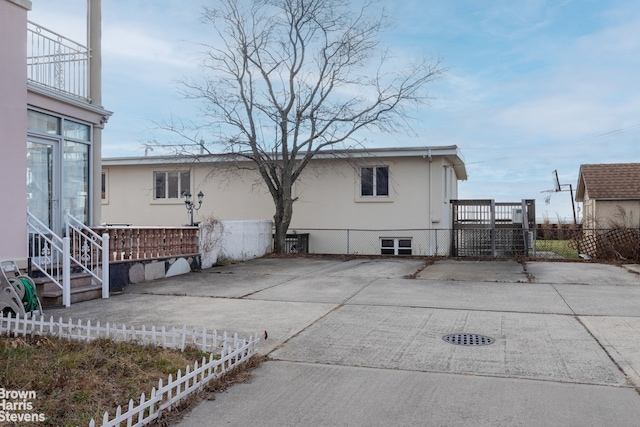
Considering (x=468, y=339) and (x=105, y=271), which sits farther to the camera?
(x=105, y=271)

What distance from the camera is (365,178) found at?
18.8 meters

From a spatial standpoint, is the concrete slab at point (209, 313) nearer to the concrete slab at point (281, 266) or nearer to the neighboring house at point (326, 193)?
the concrete slab at point (281, 266)

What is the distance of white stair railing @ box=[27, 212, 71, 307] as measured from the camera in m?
7.93

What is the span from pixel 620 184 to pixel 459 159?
23.2ft

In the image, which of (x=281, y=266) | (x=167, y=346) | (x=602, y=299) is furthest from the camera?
(x=281, y=266)

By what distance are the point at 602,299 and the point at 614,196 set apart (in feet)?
42.2

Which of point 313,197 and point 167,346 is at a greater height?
point 313,197

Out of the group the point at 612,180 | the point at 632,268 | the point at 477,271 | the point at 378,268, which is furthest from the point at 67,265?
the point at 612,180

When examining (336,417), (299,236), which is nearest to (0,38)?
(336,417)

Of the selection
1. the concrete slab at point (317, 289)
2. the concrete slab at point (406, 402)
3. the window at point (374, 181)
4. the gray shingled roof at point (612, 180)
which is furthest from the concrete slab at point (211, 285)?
the gray shingled roof at point (612, 180)

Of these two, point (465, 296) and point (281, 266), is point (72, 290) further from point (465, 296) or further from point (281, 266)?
point (465, 296)

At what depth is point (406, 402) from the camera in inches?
153

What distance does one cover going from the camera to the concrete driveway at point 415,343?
372 centimetres

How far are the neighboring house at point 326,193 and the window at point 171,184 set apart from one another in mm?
40
